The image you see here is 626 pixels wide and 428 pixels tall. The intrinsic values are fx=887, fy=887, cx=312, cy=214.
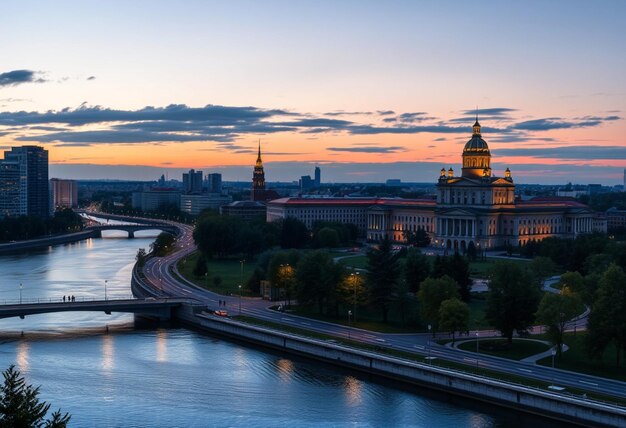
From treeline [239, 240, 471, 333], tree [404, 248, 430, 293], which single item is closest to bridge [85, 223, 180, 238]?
treeline [239, 240, 471, 333]

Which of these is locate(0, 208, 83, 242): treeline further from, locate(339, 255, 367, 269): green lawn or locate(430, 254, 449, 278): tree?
locate(430, 254, 449, 278): tree

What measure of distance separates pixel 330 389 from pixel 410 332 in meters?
12.6

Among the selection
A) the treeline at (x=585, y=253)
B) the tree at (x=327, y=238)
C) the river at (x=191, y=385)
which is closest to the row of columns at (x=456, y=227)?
the tree at (x=327, y=238)

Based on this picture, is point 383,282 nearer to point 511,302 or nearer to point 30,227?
point 511,302

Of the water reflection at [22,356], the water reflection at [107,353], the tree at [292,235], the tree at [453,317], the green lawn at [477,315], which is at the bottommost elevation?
the water reflection at [107,353]

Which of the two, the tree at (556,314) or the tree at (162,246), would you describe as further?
the tree at (162,246)

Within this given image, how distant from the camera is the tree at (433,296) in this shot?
2142 inches

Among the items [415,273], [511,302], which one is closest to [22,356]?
[511,302]

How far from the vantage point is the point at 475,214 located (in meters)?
129

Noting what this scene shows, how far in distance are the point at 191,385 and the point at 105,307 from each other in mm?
19822

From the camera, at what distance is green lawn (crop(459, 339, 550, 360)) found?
48.3 metres

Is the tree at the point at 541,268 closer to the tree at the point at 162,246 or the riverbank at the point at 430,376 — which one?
the riverbank at the point at 430,376

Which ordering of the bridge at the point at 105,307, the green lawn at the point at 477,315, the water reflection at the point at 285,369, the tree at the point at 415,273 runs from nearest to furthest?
the water reflection at the point at 285,369 → the green lawn at the point at 477,315 → the bridge at the point at 105,307 → the tree at the point at 415,273

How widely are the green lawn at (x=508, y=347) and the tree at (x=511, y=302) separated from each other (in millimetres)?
696
